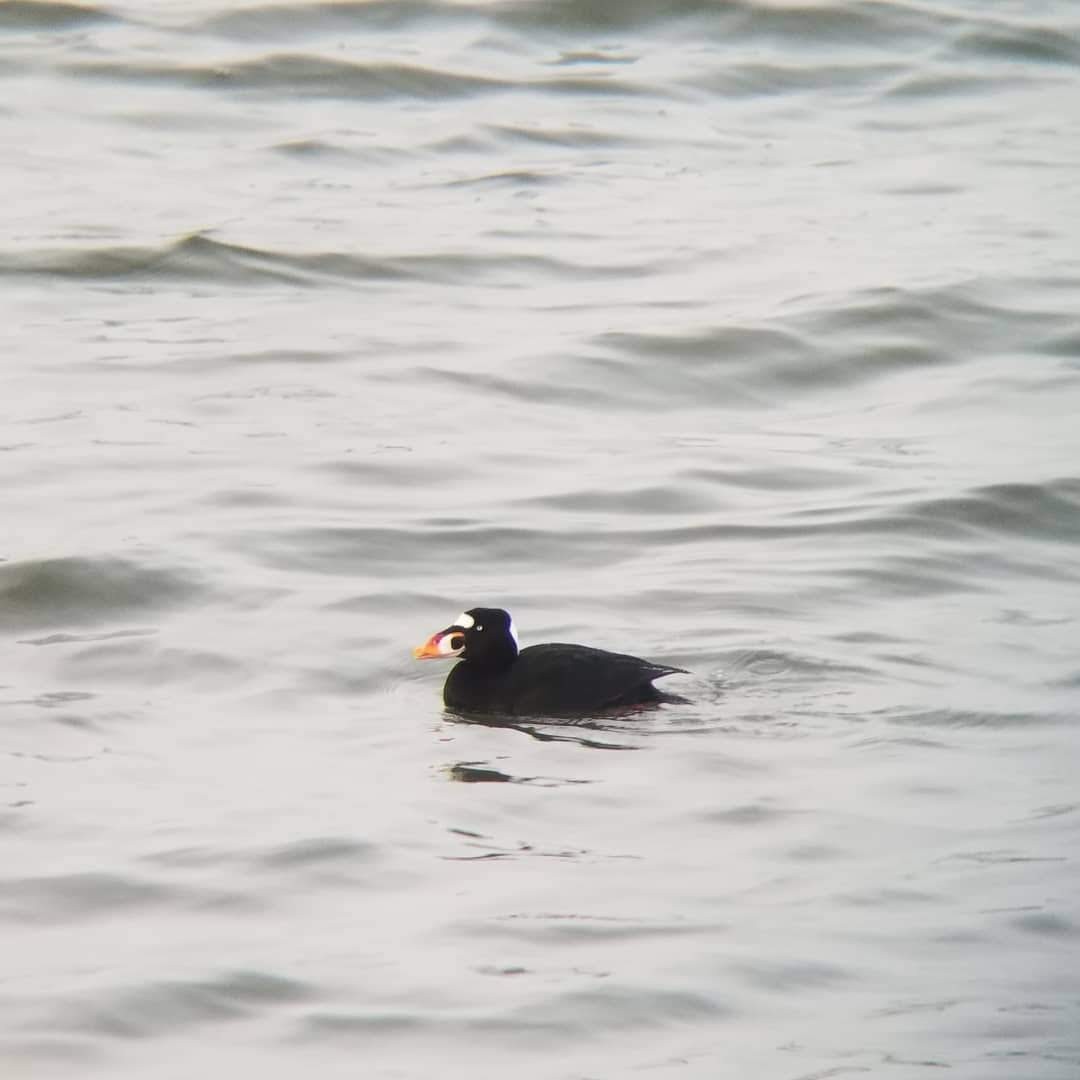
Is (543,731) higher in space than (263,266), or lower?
lower

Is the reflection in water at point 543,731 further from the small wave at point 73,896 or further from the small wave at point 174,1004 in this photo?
the small wave at point 174,1004

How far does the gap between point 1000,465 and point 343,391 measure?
3.64 m

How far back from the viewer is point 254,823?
24.9ft

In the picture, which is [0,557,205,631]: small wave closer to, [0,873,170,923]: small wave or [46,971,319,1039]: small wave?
[0,873,170,923]: small wave

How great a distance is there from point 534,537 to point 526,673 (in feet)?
7.68

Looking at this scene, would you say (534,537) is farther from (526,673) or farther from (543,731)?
(543,731)

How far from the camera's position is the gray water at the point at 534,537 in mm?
6477

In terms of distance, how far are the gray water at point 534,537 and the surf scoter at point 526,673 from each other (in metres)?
0.15

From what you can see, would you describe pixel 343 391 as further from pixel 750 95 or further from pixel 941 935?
pixel 750 95

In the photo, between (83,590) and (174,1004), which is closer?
(174,1004)

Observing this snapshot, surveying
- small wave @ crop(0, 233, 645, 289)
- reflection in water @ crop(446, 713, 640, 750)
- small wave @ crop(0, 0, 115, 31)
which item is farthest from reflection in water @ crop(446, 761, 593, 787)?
small wave @ crop(0, 0, 115, 31)

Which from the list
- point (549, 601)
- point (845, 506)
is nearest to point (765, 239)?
point (845, 506)

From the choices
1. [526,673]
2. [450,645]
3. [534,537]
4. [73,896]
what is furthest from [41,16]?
[73,896]

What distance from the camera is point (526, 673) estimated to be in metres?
8.90
